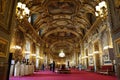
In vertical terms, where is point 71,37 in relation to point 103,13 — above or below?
above

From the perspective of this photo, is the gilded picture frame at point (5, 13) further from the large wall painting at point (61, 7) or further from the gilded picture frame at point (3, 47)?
the large wall painting at point (61, 7)

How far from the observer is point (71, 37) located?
31359 mm

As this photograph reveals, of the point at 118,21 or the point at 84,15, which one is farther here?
the point at 84,15

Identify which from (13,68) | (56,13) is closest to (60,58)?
(56,13)

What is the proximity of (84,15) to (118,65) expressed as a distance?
44.9 ft

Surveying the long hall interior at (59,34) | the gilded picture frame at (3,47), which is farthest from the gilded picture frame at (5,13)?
the gilded picture frame at (3,47)

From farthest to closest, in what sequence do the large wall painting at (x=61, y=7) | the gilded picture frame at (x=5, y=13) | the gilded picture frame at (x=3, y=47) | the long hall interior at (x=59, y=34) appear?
the large wall painting at (x=61, y=7), the long hall interior at (x=59, y=34), the gilded picture frame at (x=5, y=13), the gilded picture frame at (x=3, y=47)

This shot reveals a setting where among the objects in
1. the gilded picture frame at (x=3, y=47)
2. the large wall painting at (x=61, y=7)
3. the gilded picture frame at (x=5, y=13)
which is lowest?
the gilded picture frame at (x=3, y=47)

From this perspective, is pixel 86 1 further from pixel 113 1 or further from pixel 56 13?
pixel 113 1

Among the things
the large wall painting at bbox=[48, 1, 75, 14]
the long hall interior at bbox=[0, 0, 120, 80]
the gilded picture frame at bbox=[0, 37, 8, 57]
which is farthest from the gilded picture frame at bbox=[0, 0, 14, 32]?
the large wall painting at bbox=[48, 1, 75, 14]

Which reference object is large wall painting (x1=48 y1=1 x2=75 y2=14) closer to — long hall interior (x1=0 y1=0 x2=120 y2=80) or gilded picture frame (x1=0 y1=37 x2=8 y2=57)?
long hall interior (x1=0 y1=0 x2=120 y2=80)

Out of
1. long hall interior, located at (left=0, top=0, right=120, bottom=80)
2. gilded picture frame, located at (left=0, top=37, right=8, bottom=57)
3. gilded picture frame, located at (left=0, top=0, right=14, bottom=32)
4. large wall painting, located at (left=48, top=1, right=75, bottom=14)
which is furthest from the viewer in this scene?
large wall painting, located at (left=48, top=1, right=75, bottom=14)

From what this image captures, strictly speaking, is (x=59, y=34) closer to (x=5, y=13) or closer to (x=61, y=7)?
(x=61, y=7)

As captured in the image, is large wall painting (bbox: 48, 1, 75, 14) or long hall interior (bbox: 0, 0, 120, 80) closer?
long hall interior (bbox: 0, 0, 120, 80)
